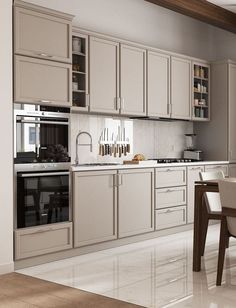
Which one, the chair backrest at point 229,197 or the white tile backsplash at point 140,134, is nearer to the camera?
the chair backrest at point 229,197

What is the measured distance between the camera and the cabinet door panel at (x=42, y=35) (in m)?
4.36

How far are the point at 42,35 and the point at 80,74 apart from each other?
0.87m

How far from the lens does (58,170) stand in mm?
4676

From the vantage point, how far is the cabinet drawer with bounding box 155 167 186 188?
5859 mm

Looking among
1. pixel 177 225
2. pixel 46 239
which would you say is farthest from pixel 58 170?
pixel 177 225

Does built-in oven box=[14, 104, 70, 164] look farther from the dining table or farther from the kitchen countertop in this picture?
the dining table

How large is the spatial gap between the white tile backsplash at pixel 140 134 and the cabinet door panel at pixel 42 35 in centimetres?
108

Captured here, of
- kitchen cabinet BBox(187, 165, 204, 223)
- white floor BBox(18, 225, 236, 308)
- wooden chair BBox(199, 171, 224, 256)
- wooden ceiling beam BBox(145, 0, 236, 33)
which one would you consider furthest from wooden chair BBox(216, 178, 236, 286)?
wooden ceiling beam BBox(145, 0, 236, 33)

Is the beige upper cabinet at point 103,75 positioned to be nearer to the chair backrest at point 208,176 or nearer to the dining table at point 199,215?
the chair backrest at point 208,176

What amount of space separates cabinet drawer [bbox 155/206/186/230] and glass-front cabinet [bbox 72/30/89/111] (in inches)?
65.7

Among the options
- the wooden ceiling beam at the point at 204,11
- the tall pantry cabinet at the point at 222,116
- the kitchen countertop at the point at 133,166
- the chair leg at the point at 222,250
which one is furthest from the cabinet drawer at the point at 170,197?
the wooden ceiling beam at the point at 204,11

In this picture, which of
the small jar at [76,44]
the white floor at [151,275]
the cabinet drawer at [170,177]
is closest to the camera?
the white floor at [151,275]

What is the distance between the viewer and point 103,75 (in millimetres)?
5504

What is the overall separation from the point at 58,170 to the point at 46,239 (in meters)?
0.69
